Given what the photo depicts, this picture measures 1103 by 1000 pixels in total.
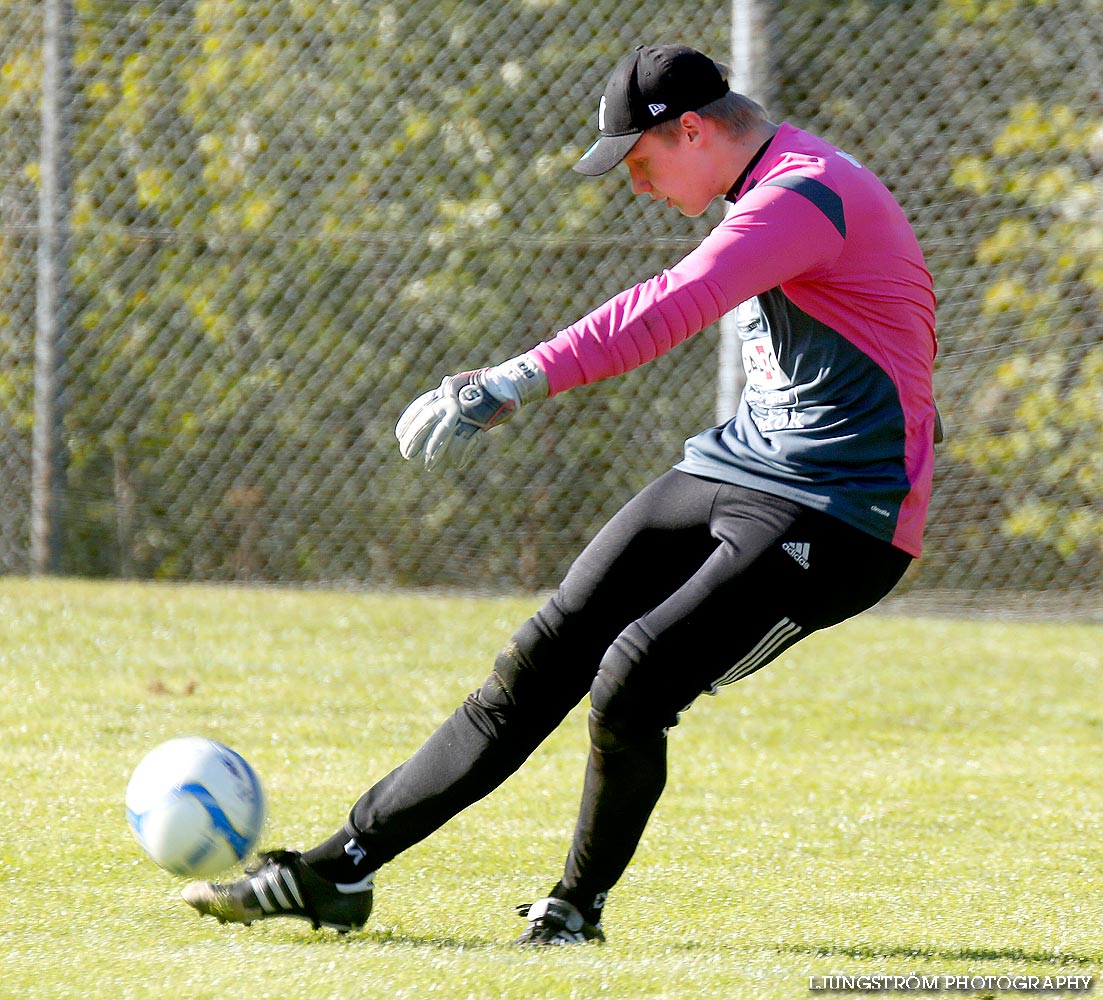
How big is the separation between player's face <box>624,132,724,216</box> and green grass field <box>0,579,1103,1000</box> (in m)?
1.57

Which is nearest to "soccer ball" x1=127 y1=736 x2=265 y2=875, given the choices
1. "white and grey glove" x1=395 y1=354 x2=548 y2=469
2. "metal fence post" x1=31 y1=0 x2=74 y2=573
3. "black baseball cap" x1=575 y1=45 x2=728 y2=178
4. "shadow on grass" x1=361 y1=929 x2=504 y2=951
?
"shadow on grass" x1=361 y1=929 x2=504 y2=951

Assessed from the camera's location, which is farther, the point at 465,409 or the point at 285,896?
the point at 285,896

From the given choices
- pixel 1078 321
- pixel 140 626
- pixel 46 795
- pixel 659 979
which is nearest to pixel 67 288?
pixel 140 626

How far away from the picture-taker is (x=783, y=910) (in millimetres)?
3689

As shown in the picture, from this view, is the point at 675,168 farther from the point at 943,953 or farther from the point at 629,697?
the point at 943,953

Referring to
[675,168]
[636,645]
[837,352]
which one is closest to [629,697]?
[636,645]

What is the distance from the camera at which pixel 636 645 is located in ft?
10.1

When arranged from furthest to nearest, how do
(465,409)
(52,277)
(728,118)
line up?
(52,277) → (728,118) → (465,409)

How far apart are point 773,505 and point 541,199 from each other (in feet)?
19.5

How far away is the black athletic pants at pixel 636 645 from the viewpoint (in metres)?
3.08

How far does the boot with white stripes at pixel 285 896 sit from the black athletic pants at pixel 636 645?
0.06 meters

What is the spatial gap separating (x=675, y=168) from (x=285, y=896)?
1.71m

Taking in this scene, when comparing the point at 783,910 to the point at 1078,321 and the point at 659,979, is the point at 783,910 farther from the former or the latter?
the point at 1078,321

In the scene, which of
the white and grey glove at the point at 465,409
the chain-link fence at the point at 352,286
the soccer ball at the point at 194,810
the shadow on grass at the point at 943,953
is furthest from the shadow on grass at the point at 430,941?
the chain-link fence at the point at 352,286
